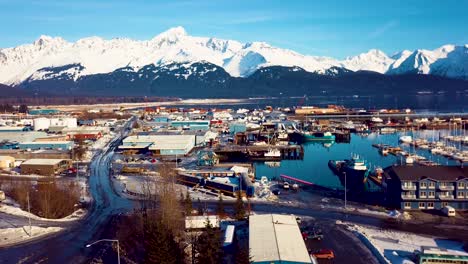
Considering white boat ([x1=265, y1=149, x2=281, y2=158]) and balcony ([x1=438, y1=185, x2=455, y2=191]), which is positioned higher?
balcony ([x1=438, y1=185, x2=455, y2=191])

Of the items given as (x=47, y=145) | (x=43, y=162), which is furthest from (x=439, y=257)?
(x=47, y=145)

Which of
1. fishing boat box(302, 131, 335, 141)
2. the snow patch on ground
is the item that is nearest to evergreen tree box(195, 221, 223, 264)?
the snow patch on ground

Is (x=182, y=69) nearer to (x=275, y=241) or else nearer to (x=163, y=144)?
(x=163, y=144)

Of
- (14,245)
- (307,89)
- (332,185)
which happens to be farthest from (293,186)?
(307,89)

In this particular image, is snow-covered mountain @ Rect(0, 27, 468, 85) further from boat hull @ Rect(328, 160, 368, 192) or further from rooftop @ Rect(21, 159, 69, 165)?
boat hull @ Rect(328, 160, 368, 192)

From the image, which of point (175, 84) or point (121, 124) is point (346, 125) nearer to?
point (121, 124)

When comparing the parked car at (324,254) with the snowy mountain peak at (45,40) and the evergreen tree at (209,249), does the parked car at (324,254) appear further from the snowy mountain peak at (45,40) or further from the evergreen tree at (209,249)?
the snowy mountain peak at (45,40)
